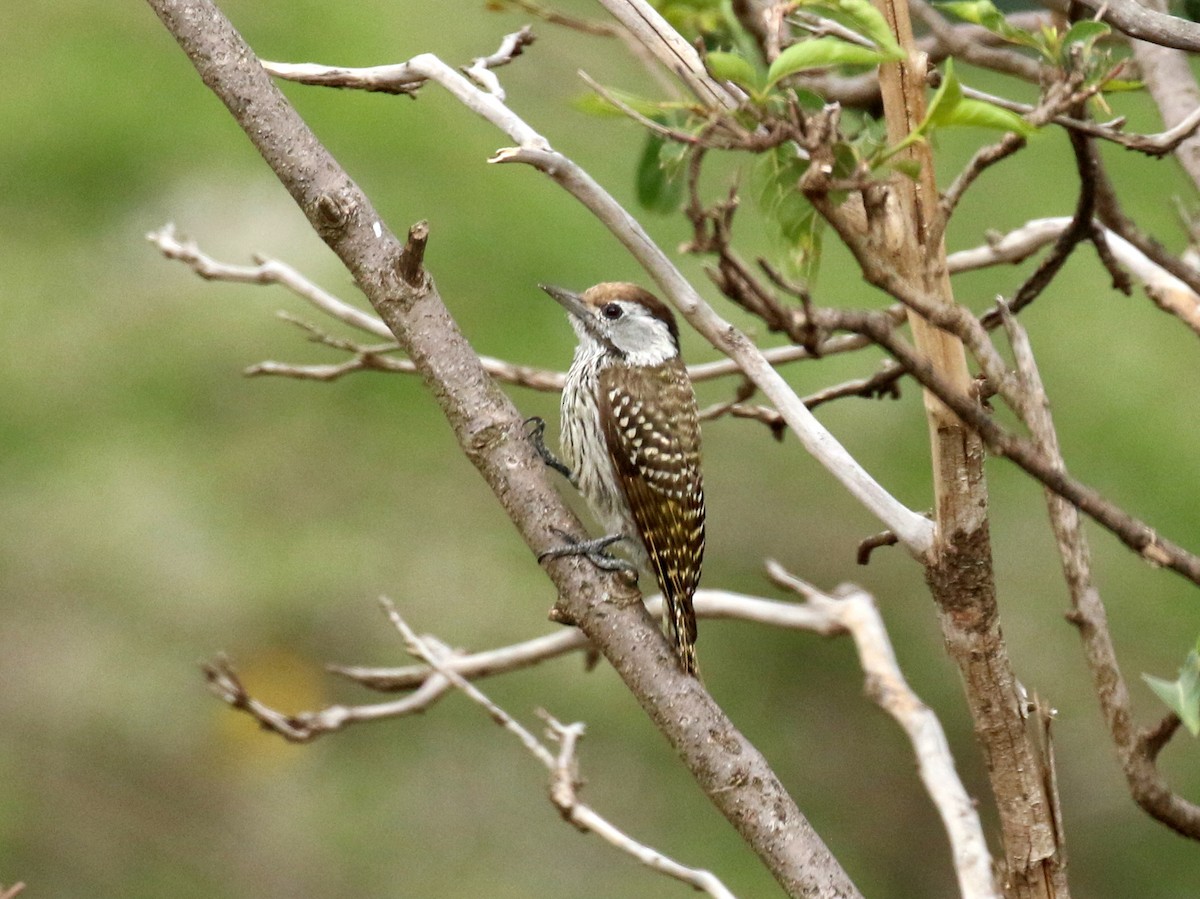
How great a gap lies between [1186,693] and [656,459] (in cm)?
218

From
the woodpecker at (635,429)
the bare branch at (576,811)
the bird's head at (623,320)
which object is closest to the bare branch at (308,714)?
the bare branch at (576,811)

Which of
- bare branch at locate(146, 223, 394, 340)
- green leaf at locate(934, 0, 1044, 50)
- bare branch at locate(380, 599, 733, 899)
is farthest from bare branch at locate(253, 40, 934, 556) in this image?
bare branch at locate(146, 223, 394, 340)

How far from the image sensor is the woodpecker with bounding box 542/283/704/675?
4.14 m

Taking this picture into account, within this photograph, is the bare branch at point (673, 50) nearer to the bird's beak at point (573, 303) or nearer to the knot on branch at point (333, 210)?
the knot on branch at point (333, 210)

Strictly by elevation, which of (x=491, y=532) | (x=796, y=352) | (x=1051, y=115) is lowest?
(x=491, y=532)

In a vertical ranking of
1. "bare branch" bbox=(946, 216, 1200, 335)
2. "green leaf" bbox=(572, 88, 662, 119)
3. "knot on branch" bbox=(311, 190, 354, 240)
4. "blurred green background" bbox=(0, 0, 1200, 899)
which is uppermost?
"green leaf" bbox=(572, 88, 662, 119)

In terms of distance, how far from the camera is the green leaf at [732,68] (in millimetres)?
1834

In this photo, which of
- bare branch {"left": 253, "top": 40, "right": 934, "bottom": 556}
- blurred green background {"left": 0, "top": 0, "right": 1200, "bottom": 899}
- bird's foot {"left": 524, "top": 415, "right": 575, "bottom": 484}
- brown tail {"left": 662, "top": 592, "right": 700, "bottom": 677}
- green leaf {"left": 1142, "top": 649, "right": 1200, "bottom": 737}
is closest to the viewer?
green leaf {"left": 1142, "top": 649, "right": 1200, "bottom": 737}

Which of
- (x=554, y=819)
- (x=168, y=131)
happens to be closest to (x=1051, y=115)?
(x=554, y=819)

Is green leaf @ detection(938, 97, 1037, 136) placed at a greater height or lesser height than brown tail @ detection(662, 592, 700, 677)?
greater

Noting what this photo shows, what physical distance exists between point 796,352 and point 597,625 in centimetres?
101

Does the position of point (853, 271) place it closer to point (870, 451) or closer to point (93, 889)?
point (870, 451)

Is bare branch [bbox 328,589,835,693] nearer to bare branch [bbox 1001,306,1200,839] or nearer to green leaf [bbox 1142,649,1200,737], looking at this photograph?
bare branch [bbox 1001,306,1200,839]

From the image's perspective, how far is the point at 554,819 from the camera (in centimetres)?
604
